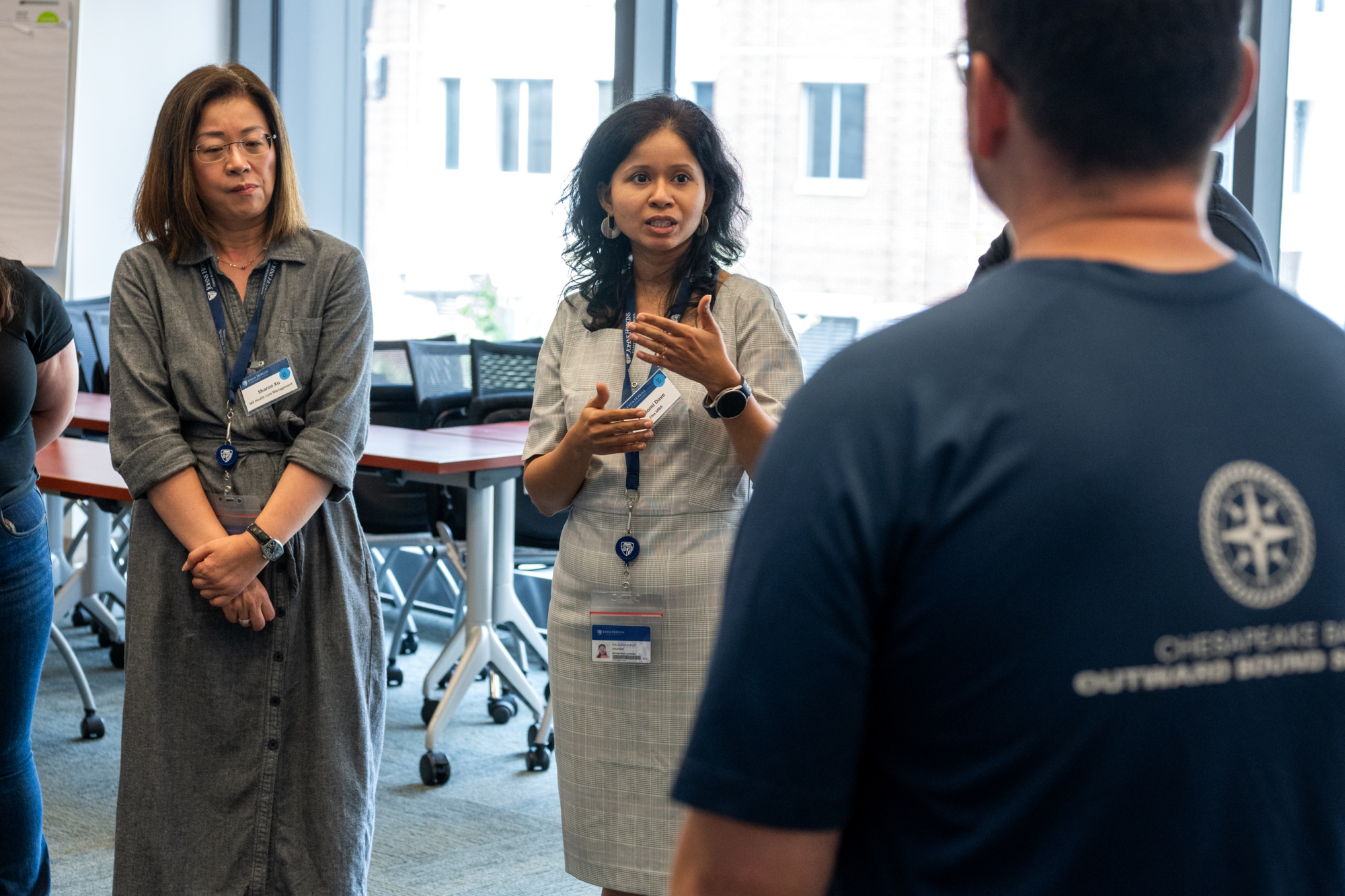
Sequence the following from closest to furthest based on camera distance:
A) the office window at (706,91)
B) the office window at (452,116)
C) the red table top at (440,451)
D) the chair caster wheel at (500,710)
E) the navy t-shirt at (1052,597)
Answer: the navy t-shirt at (1052,597) → the red table top at (440,451) → the chair caster wheel at (500,710) → the office window at (706,91) → the office window at (452,116)

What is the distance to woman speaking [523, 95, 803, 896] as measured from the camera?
1.94 metres

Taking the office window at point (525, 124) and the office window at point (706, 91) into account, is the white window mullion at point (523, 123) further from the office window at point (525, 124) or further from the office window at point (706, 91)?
the office window at point (706, 91)

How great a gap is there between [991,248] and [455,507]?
2.88 m

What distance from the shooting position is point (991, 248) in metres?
1.70

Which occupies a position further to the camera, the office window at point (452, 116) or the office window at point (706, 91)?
the office window at point (452, 116)

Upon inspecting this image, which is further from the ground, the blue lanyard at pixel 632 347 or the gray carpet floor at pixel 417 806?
the blue lanyard at pixel 632 347

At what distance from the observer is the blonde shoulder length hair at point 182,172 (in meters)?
2.08

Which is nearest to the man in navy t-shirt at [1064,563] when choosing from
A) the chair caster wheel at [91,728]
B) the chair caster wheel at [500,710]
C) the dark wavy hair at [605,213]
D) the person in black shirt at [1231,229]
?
the person in black shirt at [1231,229]

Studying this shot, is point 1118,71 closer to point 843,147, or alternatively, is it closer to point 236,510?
point 236,510

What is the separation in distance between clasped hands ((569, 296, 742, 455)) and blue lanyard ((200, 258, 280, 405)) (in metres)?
0.57

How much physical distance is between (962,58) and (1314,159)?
346 cm

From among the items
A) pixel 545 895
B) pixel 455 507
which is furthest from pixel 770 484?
pixel 455 507

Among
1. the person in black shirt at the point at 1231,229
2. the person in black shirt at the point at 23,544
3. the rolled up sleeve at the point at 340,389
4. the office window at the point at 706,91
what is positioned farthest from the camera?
the office window at the point at 706,91

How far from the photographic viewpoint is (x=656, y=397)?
192 centimetres
